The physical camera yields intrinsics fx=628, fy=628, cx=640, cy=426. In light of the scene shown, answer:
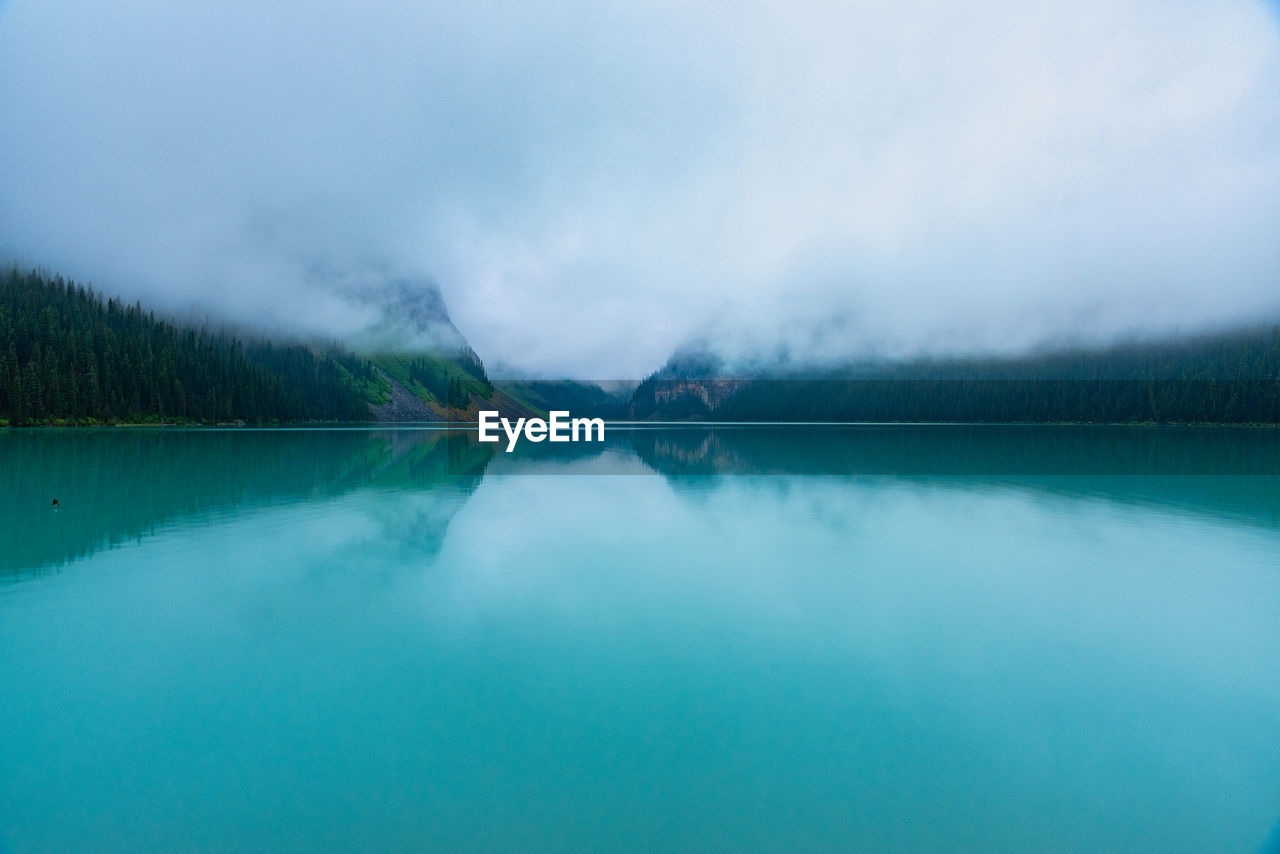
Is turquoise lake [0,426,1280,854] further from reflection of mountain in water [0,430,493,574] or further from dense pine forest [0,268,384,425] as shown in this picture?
dense pine forest [0,268,384,425]

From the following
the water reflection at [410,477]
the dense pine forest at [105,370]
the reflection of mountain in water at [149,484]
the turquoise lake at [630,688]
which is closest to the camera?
the turquoise lake at [630,688]

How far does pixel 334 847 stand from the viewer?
20.6ft

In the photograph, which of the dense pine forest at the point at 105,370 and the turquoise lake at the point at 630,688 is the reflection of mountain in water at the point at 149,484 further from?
the dense pine forest at the point at 105,370

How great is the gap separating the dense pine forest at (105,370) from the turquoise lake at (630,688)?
11556 centimetres

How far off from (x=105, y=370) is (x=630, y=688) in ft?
488

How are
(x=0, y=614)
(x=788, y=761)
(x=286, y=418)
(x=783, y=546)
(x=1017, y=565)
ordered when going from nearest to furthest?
(x=788, y=761), (x=0, y=614), (x=1017, y=565), (x=783, y=546), (x=286, y=418)

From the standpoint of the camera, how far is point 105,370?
11850 centimetres

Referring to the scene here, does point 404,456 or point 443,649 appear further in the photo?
point 404,456

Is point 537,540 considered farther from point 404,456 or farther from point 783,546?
point 404,456

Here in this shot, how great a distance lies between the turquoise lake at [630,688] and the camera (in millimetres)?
6805

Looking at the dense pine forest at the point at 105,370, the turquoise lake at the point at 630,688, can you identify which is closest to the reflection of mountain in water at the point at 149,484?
the turquoise lake at the point at 630,688

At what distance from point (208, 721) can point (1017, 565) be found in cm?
2017

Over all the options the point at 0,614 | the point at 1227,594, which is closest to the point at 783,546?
the point at 1227,594

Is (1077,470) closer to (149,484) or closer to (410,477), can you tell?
(410,477)
